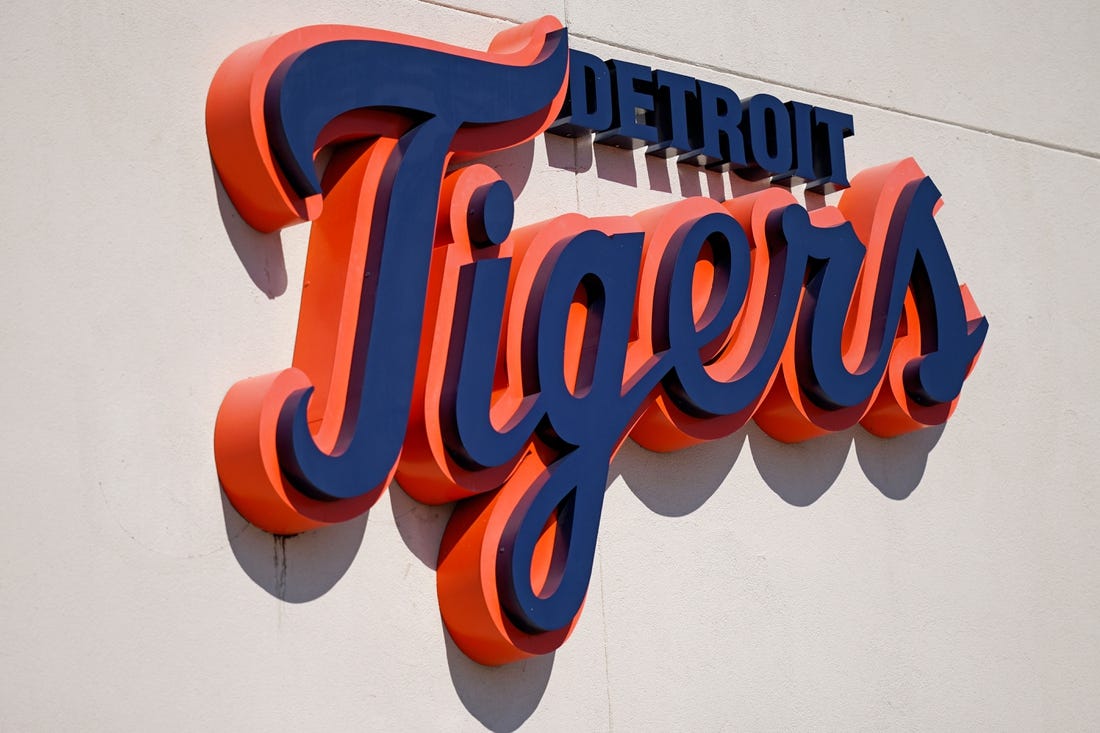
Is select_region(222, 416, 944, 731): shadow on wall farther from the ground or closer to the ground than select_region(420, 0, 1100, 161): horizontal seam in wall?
closer to the ground

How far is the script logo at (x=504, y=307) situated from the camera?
3.76 meters

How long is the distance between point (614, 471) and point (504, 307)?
0.75 metres

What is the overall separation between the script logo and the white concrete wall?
5.6 inches

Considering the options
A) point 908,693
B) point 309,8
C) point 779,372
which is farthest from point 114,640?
point 908,693

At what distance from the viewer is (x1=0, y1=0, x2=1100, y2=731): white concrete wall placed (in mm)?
3531

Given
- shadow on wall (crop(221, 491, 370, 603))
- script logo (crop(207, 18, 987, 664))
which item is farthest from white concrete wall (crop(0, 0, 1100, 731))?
script logo (crop(207, 18, 987, 664))

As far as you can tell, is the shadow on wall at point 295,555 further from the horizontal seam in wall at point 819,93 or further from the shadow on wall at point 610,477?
the horizontal seam in wall at point 819,93

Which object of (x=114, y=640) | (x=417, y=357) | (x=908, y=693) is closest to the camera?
(x=114, y=640)

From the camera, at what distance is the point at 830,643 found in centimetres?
519

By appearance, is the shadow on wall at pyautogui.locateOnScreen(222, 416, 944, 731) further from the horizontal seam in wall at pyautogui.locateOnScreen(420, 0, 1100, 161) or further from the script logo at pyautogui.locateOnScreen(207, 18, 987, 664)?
the horizontal seam in wall at pyautogui.locateOnScreen(420, 0, 1100, 161)

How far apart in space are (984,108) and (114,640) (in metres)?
4.46

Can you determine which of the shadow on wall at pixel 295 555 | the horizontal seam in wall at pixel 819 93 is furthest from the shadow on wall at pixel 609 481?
the horizontal seam in wall at pixel 819 93

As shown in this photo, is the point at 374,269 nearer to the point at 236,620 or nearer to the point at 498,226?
the point at 498,226

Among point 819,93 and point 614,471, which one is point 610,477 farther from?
point 819,93
